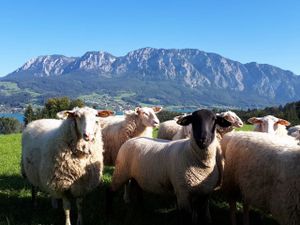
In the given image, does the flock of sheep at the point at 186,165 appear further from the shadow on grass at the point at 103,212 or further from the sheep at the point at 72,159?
the shadow on grass at the point at 103,212

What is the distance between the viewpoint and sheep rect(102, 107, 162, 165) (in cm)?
1171

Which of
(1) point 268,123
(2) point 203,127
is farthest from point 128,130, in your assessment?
(2) point 203,127

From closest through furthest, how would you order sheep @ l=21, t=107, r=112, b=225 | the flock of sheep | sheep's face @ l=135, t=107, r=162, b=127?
1. the flock of sheep
2. sheep @ l=21, t=107, r=112, b=225
3. sheep's face @ l=135, t=107, r=162, b=127

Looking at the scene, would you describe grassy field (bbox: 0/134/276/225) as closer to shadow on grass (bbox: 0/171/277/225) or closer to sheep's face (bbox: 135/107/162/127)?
shadow on grass (bbox: 0/171/277/225)

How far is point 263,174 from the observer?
662 centimetres

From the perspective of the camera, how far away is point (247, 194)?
6.95 meters

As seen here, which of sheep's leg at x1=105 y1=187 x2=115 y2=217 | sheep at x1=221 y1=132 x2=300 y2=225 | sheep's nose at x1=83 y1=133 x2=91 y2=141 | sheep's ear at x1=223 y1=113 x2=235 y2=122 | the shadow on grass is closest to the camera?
sheep at x1=221 y1=132 x2=300 y2=225

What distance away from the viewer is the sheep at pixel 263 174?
592 cm

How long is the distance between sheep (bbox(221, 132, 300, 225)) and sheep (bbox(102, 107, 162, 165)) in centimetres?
383

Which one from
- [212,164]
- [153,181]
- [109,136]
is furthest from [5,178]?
[212,164]

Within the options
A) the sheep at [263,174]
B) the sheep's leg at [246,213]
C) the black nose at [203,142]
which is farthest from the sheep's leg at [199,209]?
the black nose at [203,142]

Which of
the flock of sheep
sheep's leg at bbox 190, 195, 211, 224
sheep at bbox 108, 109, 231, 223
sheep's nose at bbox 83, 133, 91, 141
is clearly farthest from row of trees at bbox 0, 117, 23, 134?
sheep's leg at bbox 190, 195, 211, 224

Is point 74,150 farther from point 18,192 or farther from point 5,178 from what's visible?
point 5,178

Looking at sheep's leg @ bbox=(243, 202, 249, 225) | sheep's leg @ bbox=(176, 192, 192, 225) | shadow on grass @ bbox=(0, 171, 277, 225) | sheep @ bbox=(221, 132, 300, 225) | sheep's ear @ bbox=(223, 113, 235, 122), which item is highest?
sheep's ear @ bbox=(223, 113, 235, 122)
